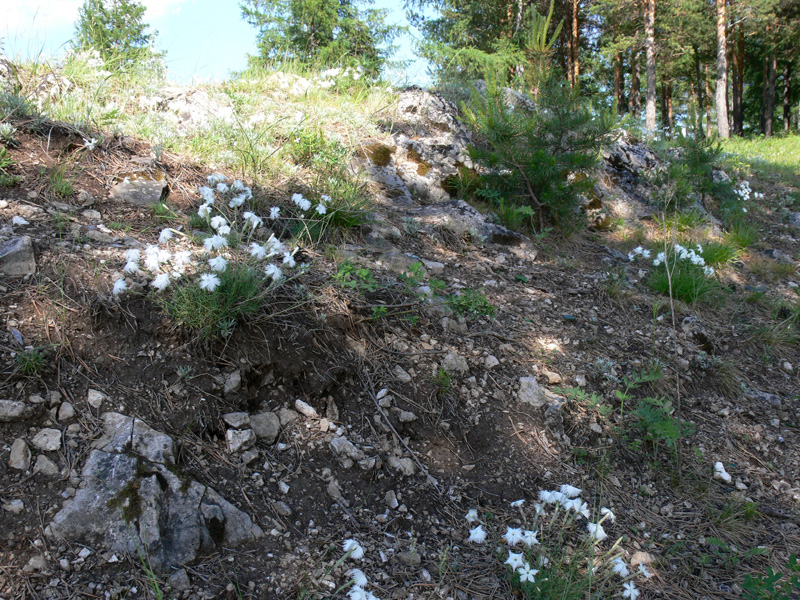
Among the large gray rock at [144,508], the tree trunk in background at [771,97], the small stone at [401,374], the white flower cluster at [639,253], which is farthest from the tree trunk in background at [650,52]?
the large gray rock at [144,508]

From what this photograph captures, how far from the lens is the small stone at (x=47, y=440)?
1.89m

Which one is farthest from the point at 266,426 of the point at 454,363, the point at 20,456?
the point at 454,363

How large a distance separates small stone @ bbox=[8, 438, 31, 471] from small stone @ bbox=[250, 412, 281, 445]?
2.75 feet

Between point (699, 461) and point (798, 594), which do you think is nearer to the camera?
point (798, 594)

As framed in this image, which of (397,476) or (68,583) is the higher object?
(68,583)

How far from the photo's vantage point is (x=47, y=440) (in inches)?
75.0

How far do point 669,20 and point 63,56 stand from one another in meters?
18.5

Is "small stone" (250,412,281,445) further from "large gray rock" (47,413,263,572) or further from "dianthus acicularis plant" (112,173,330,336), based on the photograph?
"dianthus acicularis plant" (112,173,330,336)

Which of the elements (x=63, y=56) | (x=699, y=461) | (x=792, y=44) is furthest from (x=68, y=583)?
(x=792, y=44)

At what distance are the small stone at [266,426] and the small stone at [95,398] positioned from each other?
63cm

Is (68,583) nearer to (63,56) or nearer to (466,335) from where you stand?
(466,335)

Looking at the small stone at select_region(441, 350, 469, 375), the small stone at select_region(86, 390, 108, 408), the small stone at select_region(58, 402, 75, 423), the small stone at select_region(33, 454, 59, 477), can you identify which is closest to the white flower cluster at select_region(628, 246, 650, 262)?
the small stone at select_region(441, 350, 469, 375)

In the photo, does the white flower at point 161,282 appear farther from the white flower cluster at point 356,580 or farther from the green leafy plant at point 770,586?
the green leafy plant at point 770,586

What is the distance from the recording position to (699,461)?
2.75 m
